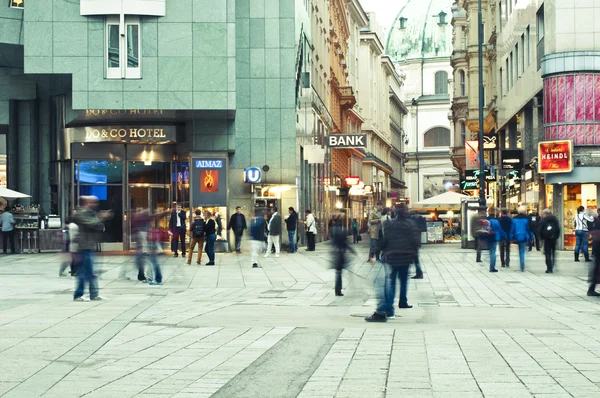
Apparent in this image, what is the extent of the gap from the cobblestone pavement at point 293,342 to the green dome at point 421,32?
144 m

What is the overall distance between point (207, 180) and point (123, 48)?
5732 millimetres

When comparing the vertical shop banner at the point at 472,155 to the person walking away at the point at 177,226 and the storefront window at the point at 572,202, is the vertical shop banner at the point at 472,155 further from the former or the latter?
the person walking away at the point at 177,226

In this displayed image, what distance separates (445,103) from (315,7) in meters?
106

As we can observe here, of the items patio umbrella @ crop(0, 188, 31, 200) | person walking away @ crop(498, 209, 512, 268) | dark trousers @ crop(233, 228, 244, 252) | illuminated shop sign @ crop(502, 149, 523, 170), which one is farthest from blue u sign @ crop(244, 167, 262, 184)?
illuminated shop sign @ crop(502, 149, 523, 170)

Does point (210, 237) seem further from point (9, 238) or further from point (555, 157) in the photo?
point (555, 157)

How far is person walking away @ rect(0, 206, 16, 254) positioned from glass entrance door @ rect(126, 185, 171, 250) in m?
4.08

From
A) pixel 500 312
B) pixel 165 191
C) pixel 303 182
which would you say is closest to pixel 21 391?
pixel 500 312

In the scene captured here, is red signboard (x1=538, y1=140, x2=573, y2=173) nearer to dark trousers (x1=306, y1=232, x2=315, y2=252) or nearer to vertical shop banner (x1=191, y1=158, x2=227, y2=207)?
dark trousers (x1=306, y1=232, x2=315, y2=252)

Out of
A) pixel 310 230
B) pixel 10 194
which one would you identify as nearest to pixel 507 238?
pixel 310 230

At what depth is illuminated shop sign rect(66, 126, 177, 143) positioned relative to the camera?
122 feet

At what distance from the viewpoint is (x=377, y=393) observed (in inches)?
334

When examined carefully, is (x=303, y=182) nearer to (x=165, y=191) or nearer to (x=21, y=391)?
(x=165, y=191)

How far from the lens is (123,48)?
1357 inches

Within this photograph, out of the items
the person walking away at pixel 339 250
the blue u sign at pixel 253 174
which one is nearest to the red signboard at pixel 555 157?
the blue u sign at pixel 253 174
